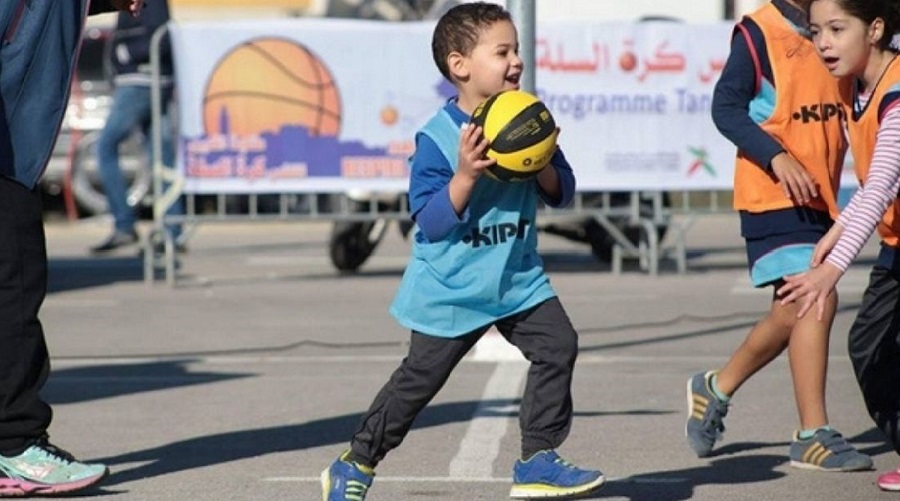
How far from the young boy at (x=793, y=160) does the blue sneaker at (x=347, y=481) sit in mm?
1564

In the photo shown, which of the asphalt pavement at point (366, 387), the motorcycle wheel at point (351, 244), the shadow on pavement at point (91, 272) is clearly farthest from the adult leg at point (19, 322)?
the motorcycle wheel at point (351, 244)

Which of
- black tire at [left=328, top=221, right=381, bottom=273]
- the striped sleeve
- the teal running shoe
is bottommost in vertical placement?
black tire at [left=328, top=221, right=381, bottom=273]

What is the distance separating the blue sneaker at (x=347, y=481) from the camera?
607 cm

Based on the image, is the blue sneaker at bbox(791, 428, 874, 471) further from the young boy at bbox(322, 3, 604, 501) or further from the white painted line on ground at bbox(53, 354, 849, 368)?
the white painted line on ground at bbox(53, 354, 849, 368)

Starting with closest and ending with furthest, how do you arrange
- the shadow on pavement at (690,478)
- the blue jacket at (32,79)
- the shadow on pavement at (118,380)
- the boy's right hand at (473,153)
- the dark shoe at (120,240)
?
the boy's right hand at (473,153), the blue jacket at (32,79), the shadow on pavement at (690,478), the shadow on pavement at (118,380), the dark shoe at (120,240)

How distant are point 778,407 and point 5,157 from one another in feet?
11.2

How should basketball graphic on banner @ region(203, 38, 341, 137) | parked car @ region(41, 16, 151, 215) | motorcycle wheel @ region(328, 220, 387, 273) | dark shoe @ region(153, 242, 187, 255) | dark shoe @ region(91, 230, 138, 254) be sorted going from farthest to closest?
parked car @ region(41, 16, 151, 215) → dark shoe @ region(91, 230, 138, 254) → motorcycle wheel @ region(328, 220, 387, 273) → dark shoe @ region(153, 242, 187, 255) → basketball graphic on banner @ region(203, 38, 341, 137)

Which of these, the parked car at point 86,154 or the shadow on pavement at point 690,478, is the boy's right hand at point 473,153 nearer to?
the shadow on pavement at point 690,478

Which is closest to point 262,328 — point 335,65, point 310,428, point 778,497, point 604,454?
point 335,65

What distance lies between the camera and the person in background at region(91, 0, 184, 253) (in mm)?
14430

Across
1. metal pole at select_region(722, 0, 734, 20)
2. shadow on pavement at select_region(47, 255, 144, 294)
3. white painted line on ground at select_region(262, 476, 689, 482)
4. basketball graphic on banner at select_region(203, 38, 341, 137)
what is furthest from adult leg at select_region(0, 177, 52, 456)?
metal pole at select_region(722, 0, 734, 20)

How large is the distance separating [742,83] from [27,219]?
2.39m

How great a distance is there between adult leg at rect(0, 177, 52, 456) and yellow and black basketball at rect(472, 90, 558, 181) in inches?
63.8

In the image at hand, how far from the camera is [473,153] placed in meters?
5.70
